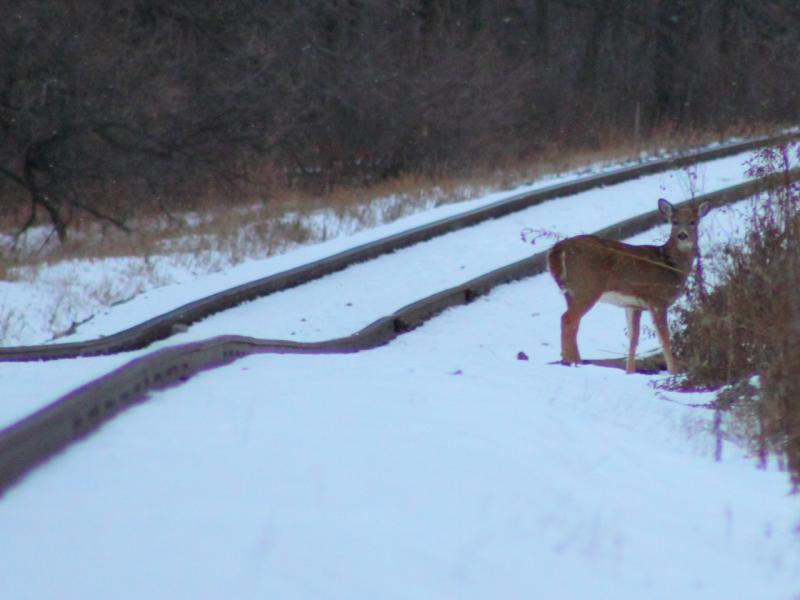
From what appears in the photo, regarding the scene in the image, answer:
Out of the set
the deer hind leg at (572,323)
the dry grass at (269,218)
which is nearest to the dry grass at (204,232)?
the dry grass at (269,218)

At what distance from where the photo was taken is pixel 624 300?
10.4 m

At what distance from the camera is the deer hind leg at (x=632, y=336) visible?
10008mm

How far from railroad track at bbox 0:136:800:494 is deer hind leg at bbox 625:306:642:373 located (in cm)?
125

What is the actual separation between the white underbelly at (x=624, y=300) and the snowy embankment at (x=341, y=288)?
198 cm

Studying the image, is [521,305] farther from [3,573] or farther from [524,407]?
[3,573]

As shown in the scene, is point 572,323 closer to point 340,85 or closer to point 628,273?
point 628,273

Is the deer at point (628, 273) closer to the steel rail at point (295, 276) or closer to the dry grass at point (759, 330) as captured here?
the dry grass at point (759, 330)

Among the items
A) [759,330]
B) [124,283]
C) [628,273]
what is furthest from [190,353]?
[124,283]

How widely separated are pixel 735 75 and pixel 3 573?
116 ft

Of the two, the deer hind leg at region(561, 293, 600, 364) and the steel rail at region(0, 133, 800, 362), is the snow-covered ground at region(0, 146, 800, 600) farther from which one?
the deer hind leg at region(561, 293, 600, 364)

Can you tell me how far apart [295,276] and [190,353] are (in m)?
6.11

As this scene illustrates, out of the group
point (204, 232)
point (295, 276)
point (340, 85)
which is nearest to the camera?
point (295, 276)

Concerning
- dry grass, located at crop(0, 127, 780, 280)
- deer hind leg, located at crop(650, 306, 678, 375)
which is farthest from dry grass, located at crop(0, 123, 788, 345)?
deer hind leg, located at crop(650, 306, 678, 375)

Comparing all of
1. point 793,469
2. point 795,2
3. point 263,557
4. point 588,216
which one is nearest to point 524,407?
point 793,469
